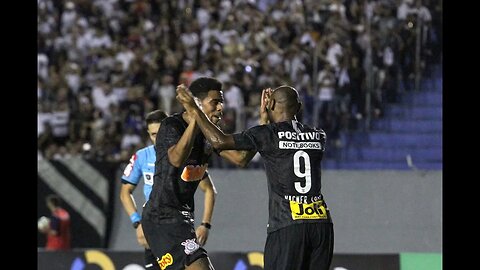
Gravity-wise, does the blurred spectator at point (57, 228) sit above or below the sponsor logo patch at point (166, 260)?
below

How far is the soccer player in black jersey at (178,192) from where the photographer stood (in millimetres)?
7801

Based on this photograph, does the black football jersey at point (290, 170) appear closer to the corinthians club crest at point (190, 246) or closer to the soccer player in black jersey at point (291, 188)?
the soccer player in black jersey at point (291, 188)


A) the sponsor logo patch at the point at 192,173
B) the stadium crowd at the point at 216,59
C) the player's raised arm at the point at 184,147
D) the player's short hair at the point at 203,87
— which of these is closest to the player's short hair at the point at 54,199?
the stadium crowd at the point at 216,59

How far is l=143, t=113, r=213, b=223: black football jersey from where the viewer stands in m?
7.89

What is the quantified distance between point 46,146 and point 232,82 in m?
3.38

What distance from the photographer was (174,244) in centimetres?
784

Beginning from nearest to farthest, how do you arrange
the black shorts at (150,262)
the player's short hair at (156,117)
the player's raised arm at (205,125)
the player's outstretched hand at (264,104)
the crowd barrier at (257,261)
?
the player's raised arm at (205,125) → the player's outstretched hand at (264,104) → the black shorts at (150,262) → the player's short hair at (156,117) → the crowd barrier at (257,261)

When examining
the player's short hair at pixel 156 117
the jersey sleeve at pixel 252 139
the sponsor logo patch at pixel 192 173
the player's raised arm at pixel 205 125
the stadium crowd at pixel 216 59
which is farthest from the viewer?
the stadium crowd at pixel 216 59

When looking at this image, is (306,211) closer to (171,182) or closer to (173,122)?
(171,182)

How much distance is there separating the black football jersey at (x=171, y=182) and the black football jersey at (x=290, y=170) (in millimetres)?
726

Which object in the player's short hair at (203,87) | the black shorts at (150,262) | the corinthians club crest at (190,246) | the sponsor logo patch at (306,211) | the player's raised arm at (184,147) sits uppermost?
the player's short hair at (203,87)

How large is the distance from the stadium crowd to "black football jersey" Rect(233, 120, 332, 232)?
831cm

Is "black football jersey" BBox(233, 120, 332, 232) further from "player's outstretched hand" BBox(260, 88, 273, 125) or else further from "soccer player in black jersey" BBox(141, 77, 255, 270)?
"soccer player in black jersey" BBox(141, 77, 255, 270)

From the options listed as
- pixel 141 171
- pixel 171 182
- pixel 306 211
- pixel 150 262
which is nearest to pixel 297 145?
pixel 306 211
